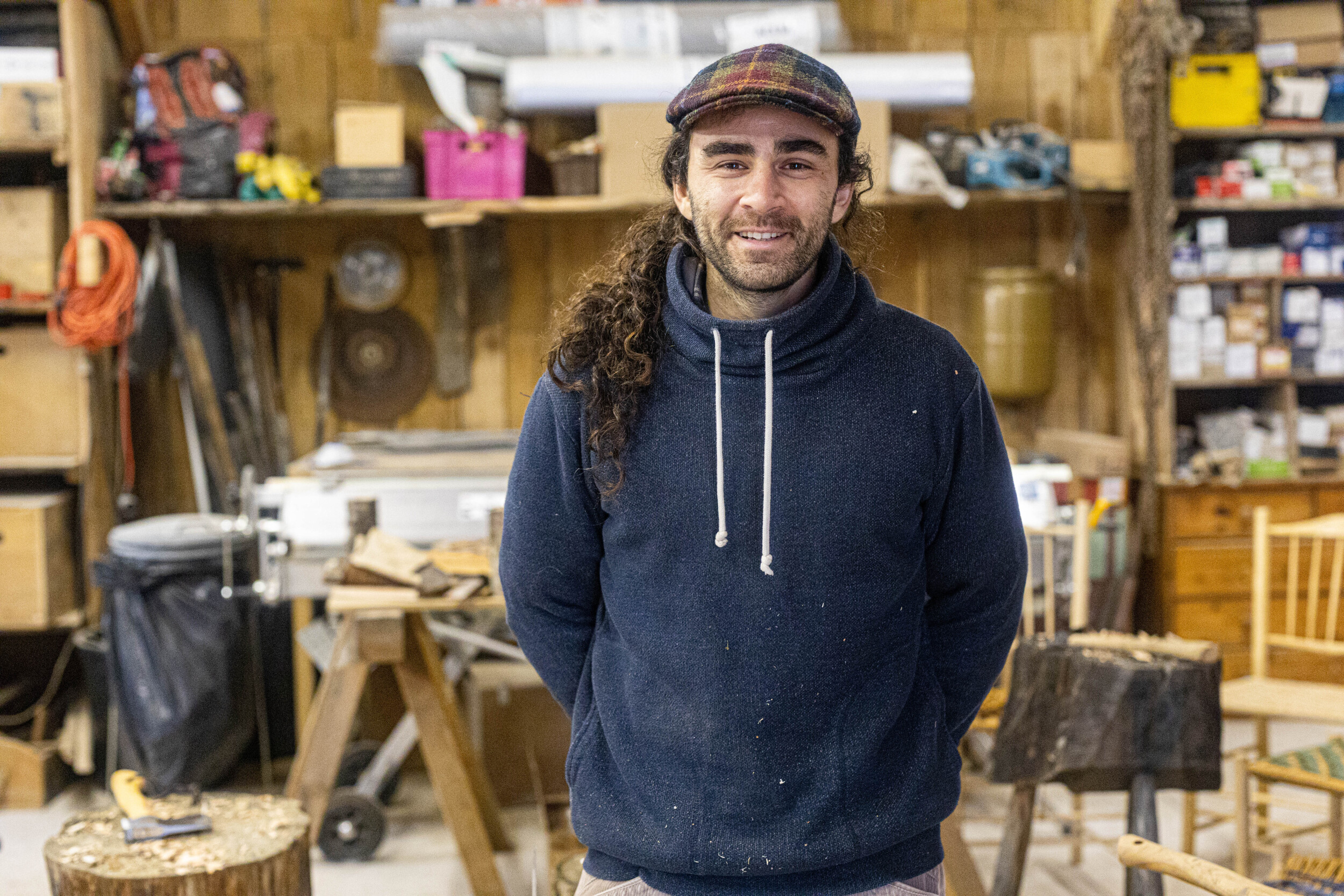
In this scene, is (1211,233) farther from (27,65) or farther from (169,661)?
(27,65)

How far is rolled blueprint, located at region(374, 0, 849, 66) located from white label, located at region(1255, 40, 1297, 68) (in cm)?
148

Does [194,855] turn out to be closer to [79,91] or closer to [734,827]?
[734,827]

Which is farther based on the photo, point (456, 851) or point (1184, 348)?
point (1184, 348)

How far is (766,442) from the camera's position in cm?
128

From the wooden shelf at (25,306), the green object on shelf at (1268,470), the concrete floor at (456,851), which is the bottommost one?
the concrete floor at (456,851)

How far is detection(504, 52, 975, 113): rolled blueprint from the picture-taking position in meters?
3.93

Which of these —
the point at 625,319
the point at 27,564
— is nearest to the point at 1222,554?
the point at 625,319

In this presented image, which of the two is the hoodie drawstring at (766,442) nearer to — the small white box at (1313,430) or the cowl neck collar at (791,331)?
the cowl neck collar at (791,331)

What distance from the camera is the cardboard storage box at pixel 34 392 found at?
393 cm

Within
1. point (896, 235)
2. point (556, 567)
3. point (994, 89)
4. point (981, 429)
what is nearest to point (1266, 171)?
point (994, 89)

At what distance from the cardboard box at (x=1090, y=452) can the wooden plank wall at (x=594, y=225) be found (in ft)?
0.63

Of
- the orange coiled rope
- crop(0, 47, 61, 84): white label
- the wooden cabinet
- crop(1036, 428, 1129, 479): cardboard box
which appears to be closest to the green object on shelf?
the wooden cabinet

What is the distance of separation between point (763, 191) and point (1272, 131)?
11.7 feet

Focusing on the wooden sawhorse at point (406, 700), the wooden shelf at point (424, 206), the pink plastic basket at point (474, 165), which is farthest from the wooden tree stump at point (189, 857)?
the pink plastic basket at point (474, 165)
